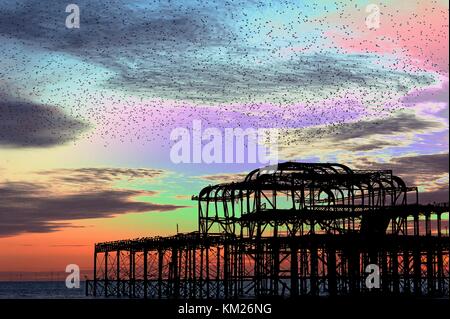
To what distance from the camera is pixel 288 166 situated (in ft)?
241

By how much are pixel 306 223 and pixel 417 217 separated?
9640 millimetres

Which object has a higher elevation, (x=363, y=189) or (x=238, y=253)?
(x=363, y=189)

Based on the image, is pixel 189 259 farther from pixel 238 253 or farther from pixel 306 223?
pixel 306 223

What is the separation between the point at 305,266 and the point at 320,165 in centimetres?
1168

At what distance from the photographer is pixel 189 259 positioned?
8875cm

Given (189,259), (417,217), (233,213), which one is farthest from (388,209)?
(189,259)
